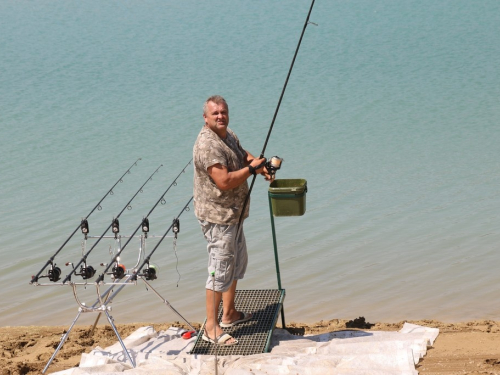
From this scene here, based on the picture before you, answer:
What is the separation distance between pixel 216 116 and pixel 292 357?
4.04 feet

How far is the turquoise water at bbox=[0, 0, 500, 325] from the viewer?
589 centimetres

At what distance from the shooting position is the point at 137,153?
10.5 m

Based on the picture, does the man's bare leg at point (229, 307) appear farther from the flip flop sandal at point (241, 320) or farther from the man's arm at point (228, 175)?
the man's arm at point (228, 175)

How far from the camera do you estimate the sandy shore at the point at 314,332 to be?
12.4 feet

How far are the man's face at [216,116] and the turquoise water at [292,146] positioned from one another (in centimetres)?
188

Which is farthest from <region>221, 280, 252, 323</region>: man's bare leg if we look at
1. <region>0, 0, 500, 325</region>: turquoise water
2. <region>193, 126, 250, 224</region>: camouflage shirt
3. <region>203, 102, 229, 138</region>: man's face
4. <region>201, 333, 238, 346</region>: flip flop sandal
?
<region>0, 0, 500, 325</region>: turquoise water

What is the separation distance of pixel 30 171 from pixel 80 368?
20.5ft

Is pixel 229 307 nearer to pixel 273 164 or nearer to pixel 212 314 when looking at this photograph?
pixel 212 314

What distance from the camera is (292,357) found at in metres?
3.86

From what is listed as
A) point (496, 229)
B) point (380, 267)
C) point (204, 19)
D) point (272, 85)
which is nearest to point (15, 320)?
point (380, 267)

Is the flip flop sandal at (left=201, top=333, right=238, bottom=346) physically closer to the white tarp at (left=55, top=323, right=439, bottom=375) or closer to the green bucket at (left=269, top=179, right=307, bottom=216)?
the white tarp at (left=55, top=323, right=439, bottom=375)

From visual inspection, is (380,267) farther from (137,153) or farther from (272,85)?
(272,85)

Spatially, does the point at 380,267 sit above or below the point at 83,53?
below

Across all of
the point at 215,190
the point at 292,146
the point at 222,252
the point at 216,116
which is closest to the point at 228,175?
the point at 215,190
